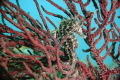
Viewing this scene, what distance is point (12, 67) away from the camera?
249 cm

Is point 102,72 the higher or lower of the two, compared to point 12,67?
lower

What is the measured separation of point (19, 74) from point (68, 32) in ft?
4.17

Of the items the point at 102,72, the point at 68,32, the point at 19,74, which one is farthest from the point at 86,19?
the point at 19,74

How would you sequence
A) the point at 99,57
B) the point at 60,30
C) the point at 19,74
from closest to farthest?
the point at 19,74 < the point at 60,30 < the point at 99,57

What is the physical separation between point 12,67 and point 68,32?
4.54ft

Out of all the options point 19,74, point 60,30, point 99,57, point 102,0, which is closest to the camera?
point 19,74

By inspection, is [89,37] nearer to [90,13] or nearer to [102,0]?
[90,13]

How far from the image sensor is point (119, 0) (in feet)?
8.66

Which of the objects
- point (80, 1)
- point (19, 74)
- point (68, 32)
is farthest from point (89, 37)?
point (19, 74)

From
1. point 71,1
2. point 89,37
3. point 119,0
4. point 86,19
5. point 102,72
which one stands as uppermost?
point 71,1

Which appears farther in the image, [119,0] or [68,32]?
[119,0]

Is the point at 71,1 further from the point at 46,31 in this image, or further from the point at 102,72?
the point at 102,72

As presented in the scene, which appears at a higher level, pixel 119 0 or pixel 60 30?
pixel 119 0

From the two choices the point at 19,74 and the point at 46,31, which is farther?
the point at 46,31
